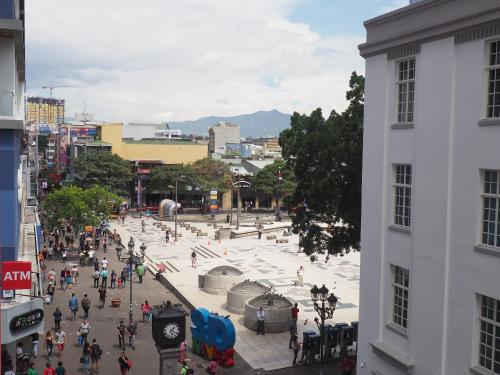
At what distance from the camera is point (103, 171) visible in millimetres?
82625

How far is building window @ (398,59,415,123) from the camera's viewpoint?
55.1ft

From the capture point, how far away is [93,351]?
75.0 feet

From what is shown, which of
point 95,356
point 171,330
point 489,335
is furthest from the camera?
point 95,356

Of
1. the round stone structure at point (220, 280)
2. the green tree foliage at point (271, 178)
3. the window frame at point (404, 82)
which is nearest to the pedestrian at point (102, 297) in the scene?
the round stone structure at point (220, 280)

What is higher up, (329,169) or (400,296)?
(329,169)

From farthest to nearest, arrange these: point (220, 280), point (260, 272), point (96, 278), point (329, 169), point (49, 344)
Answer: point (260, 272)
point (96, 278)
point (220, 280)
point (49, 344)
point (329, 169)

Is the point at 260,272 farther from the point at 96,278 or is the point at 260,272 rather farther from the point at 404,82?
the point at 404,82

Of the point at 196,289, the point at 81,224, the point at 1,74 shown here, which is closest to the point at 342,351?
the point at 196,289

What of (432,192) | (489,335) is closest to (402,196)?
(432,192)

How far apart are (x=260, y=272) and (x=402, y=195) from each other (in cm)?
2771

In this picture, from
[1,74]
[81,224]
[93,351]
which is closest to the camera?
[1,74]

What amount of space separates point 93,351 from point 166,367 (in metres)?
6.86

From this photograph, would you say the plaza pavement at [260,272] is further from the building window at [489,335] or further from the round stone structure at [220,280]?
the building window at [489,335]

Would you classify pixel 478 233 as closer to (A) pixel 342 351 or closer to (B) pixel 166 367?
(B) pixel 166 367
